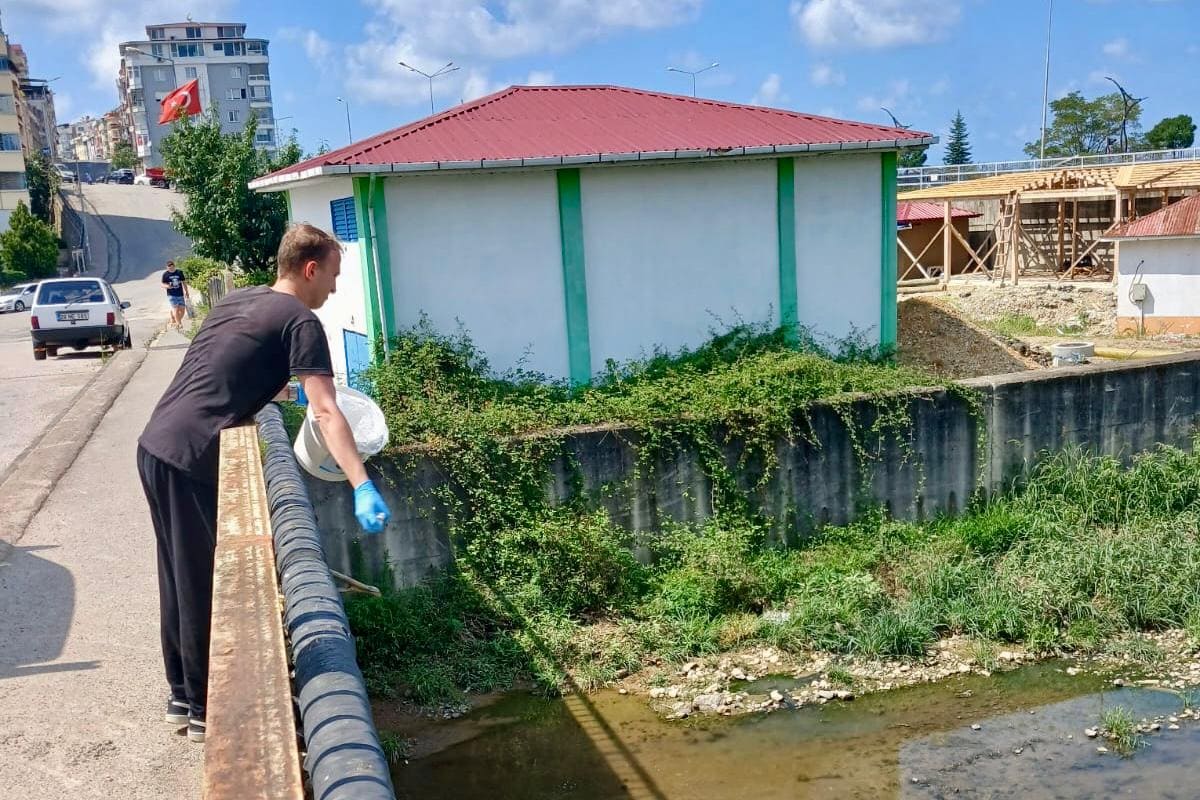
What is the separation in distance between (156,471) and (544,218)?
7700 mm

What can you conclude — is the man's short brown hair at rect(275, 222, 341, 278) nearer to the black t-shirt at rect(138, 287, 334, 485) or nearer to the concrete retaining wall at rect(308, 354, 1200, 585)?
the black t-shirt at rect(138, 287, 334, 485)

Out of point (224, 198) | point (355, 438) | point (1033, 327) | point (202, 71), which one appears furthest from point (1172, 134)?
point (202, 71)

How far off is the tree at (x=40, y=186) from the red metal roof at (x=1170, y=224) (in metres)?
52.2

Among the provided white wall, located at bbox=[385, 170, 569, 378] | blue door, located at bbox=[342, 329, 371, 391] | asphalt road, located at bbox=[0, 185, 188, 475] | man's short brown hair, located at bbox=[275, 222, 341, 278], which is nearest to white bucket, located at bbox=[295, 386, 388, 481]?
man's short brown hair, located at bbox=[275, 222, 341, 278]

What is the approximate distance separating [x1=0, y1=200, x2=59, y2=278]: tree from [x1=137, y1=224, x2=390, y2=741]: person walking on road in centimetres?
4797

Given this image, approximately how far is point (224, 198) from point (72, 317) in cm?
383

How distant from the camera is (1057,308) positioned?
23.2 m

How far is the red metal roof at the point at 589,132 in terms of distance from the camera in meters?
11.0

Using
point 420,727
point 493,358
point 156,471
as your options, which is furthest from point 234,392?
point 493,358

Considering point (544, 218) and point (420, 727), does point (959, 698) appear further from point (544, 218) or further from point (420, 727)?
point (544, 218)

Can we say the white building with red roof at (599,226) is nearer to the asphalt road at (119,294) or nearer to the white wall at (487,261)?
the white wall at (487,261)

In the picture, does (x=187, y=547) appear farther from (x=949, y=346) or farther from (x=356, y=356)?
(x=949, y=346)

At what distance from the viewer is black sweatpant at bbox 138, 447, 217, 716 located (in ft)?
13.6

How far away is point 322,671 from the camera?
7.92 ft
